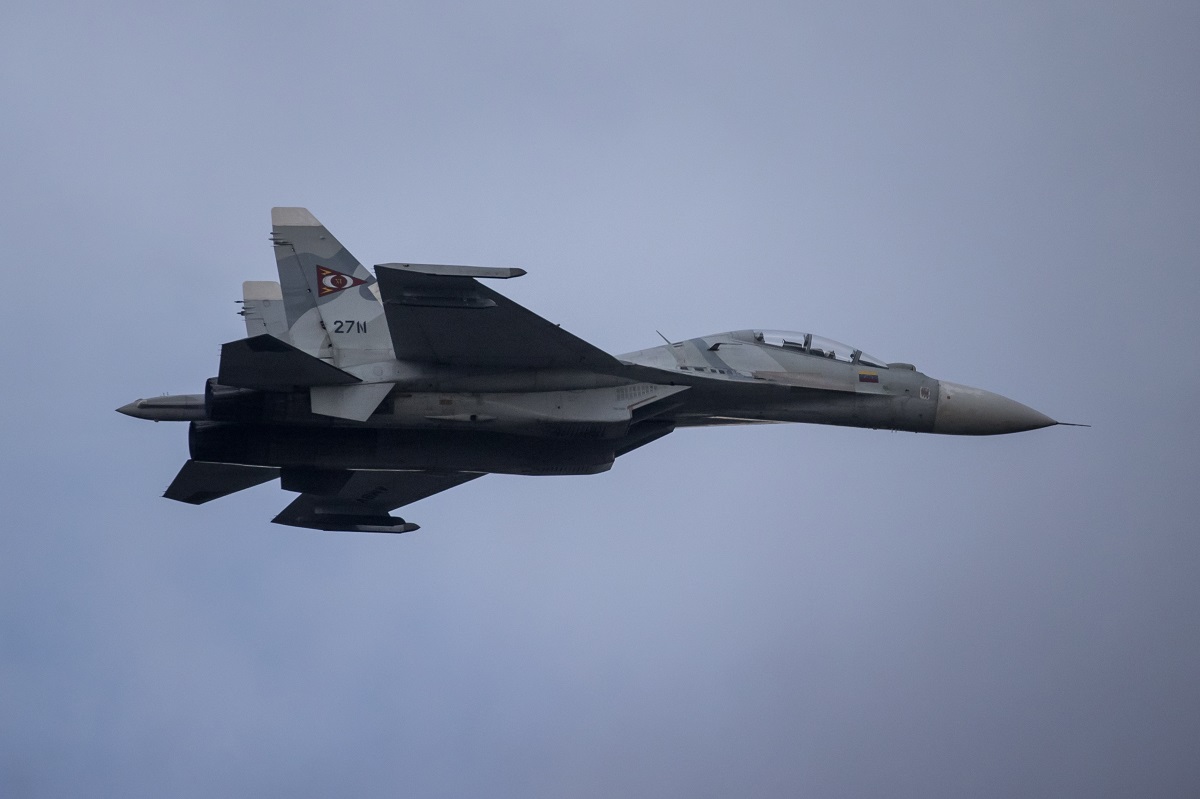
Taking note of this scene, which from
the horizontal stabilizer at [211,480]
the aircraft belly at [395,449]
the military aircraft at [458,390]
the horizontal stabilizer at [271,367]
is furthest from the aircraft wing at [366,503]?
the horizontal stabilizer at [271,367]

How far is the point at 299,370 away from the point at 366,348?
2960mm

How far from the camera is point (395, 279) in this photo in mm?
21922

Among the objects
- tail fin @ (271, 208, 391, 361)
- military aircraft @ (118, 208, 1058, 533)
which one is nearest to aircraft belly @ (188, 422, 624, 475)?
military aircraft @ (118, 208, 1058, 533)

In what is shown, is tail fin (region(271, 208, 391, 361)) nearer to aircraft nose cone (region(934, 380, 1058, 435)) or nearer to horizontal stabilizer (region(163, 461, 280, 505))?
horizontal stabilizer (region(163, 461, 280, 505))

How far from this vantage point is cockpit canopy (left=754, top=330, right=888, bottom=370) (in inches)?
1000

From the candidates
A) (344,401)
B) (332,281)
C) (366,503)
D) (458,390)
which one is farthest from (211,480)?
(458,390)

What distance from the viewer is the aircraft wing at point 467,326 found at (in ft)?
72.1

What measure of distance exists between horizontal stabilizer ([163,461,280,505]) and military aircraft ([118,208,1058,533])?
1.1 inches

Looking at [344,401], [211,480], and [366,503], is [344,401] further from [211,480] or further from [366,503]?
[366,503]

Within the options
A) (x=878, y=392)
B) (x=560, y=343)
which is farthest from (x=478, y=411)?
(x=878, y=392)

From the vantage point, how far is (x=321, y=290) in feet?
86.0

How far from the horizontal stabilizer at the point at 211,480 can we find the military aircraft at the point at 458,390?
28mm

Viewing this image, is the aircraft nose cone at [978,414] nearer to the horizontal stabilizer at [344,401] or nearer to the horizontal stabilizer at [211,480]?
the horizontal stabilizer at [344,401]

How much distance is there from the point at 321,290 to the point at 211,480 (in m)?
3.86
